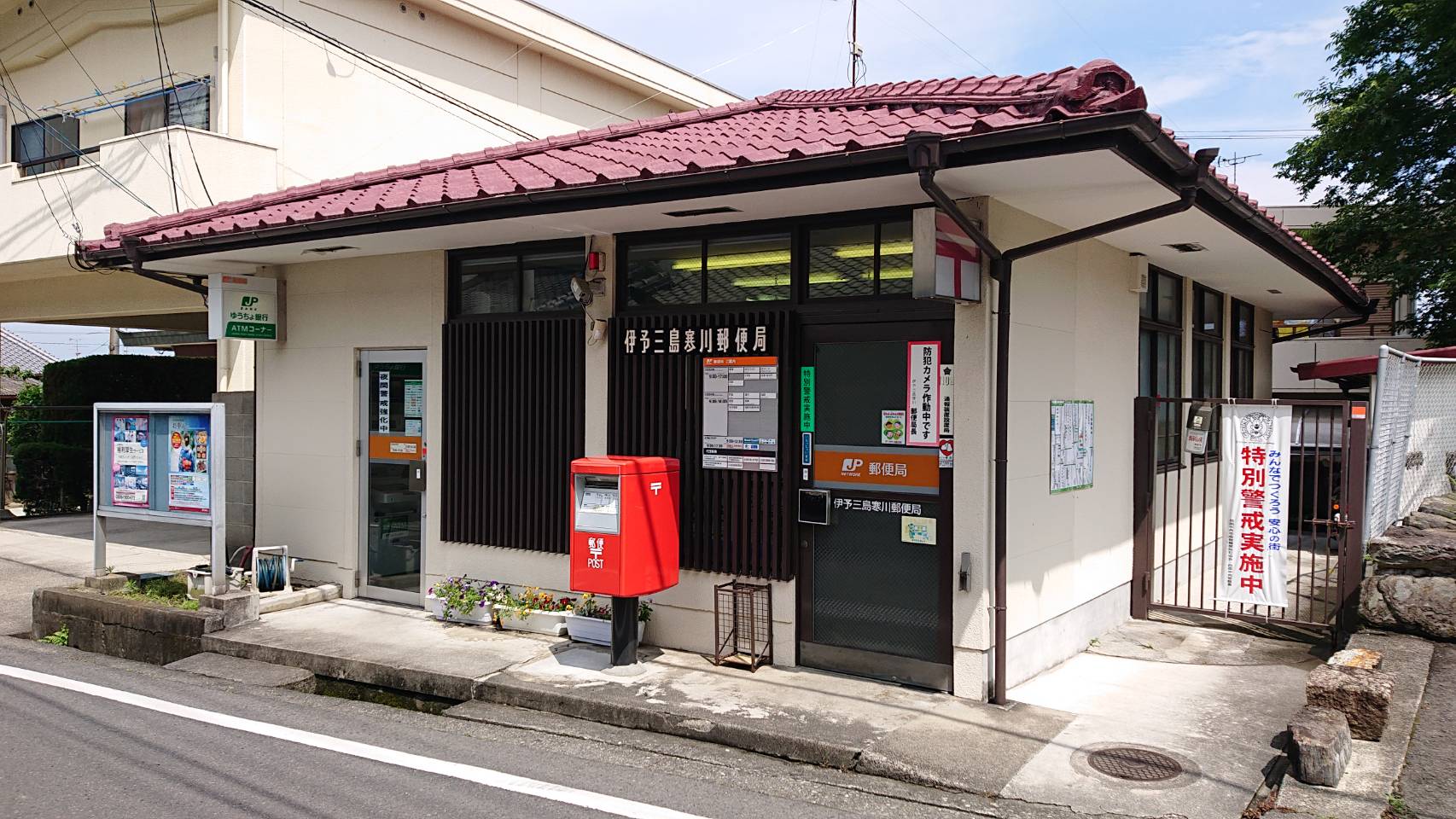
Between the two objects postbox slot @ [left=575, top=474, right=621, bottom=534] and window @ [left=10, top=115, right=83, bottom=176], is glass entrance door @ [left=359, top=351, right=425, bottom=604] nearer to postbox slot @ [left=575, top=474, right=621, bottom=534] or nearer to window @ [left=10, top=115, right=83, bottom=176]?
postbox slot @ [left=575, top=474, right=621, bottom=534]

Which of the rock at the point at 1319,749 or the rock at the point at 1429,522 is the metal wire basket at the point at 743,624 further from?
the rock at the point at 1429,522

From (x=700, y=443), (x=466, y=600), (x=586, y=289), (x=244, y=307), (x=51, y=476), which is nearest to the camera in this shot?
(x=700, y=443)

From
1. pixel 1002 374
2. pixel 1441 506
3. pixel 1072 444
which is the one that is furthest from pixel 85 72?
pixel 1441 506

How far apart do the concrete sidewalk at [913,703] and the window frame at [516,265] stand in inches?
101

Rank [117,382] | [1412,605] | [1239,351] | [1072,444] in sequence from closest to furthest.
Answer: [1412,605] < [1072,444] < [1239,351] < [117,382]

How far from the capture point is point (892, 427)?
6.78 meters

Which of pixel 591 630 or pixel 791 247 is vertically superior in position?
pixel 791 247

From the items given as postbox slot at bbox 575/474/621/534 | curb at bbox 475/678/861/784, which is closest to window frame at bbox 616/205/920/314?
postbox slot at bbox 575/474/621/534

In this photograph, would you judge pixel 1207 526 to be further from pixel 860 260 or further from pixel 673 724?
pixel 673 724

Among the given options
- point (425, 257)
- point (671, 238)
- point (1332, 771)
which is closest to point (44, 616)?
point (425, 257)

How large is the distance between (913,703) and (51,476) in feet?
50.6

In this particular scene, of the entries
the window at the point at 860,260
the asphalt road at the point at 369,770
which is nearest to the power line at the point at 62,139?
the asphalt road at the point at 369,770

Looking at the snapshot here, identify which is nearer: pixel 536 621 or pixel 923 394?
pixel 923 394

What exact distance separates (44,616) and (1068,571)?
8.54m
